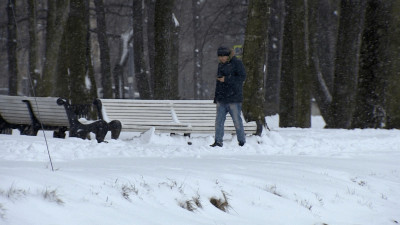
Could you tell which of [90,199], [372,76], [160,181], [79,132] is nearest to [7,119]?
[79,132]

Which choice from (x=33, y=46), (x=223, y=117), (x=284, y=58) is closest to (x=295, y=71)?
(x=284, y=58)

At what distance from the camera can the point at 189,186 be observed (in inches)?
221

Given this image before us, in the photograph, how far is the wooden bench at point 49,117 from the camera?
11.1 metres

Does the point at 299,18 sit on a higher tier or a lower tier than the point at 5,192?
higher

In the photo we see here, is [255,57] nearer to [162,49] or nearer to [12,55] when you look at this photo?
[162,49]

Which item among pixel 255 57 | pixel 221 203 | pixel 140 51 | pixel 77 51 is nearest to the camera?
pixel 221 203

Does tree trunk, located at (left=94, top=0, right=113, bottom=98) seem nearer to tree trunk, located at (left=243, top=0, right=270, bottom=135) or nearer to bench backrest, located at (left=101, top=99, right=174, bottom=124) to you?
tree trunk, located at (left=243, top=0, right=270, bottom=135)

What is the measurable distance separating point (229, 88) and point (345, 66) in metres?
9.07

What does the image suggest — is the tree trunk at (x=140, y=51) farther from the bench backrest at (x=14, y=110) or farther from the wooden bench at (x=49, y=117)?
the bench backrest at (x=14, y=110)

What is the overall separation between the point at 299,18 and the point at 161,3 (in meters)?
4.78

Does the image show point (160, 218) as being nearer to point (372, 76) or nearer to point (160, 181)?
point (160, 181)

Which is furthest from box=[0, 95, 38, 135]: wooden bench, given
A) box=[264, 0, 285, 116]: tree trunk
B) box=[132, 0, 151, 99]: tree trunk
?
box=[264, 0, 285, 116]: tree trunk

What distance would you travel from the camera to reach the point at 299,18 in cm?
1867

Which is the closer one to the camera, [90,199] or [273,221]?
[90,199]
